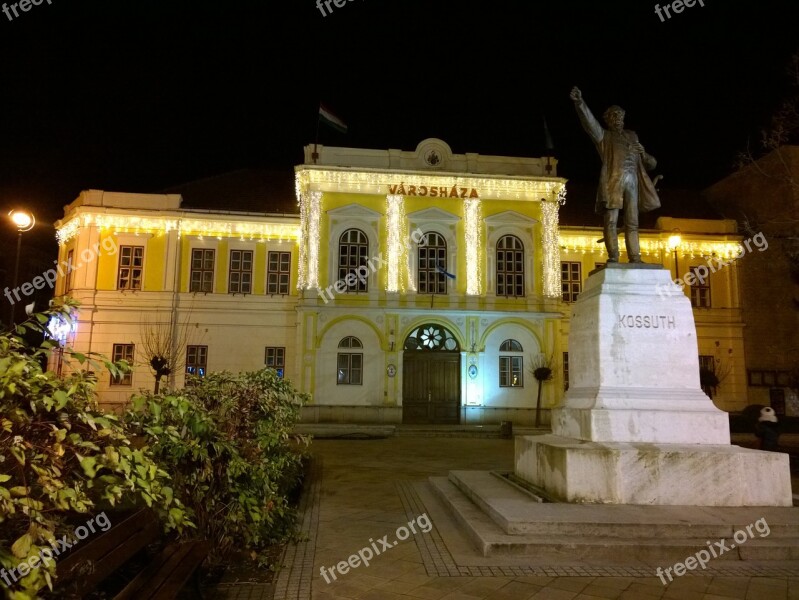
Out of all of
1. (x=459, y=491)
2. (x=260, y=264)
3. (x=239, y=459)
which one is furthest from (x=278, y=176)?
(x=239, y=459)

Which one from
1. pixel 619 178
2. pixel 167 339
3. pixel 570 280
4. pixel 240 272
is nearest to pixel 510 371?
pixel 570 280

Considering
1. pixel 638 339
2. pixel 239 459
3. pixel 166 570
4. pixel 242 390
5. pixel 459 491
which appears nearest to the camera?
pixel 166 570

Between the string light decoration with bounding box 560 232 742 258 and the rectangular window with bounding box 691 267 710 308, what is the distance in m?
0.97

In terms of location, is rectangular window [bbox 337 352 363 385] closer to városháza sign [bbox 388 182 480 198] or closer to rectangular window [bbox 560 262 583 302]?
városháza sign [bbox 388 182 480 198]

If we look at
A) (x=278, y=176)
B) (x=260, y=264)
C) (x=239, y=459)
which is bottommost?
(x=239, y=459)

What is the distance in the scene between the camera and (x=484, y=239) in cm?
2378

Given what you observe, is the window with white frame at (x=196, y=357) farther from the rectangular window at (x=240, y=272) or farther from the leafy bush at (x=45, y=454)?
the leafy bush at (x=45, y=454)

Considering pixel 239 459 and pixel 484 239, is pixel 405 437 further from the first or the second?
pixel 239 459

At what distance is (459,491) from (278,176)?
24319 mm

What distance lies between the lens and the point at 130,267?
23.8 metres

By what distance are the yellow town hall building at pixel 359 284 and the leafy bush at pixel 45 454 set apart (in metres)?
19.8

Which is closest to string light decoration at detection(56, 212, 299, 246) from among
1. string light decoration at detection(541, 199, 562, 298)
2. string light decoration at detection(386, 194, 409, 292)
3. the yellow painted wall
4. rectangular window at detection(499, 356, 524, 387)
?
the yellow painted wall

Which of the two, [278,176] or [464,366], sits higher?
[278,176]

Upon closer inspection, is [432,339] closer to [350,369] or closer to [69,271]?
[350,369]
